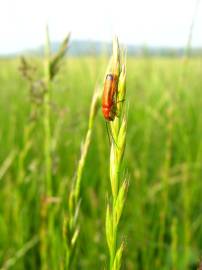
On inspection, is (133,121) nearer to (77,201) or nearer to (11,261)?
(11,261)

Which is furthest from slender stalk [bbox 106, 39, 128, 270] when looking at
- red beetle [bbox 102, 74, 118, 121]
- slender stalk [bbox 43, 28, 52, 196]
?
slender stalk [bbox 43, 28, 52, 196]

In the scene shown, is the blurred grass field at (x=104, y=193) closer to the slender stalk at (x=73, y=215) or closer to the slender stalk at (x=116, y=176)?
the slender stalk at (x=73, y=215)

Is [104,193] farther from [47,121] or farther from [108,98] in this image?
[108,98]

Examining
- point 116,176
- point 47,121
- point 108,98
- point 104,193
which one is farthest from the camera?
point 104,193

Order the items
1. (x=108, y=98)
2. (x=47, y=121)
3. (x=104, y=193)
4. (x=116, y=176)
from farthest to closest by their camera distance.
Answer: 1. (x=104, y=193)
2. (x=47, y=121)
3. (x=108, y=98)
4. (x=116, y=176)

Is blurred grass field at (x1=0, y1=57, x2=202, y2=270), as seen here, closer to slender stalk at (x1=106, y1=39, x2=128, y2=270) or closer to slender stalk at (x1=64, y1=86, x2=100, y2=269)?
slender stalk at (x1=64, y1=86, x2=100, y2=269)

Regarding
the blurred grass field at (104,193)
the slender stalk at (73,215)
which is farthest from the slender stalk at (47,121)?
Result: the slender stalk at (73,215)

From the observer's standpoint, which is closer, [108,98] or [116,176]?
[116,176]

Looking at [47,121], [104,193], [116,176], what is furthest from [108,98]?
[104,193]
